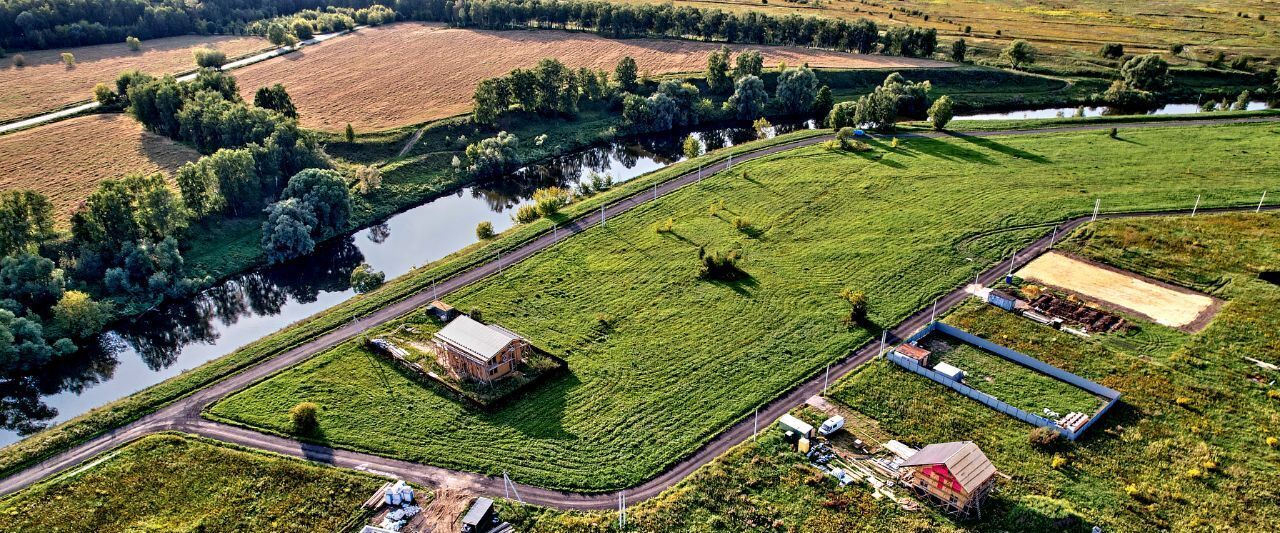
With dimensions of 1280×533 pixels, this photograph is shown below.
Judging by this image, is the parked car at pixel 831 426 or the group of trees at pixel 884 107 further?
the group of trees at pixel 884 107

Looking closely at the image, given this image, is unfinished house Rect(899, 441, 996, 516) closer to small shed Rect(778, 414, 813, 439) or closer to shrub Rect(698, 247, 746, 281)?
small shed Rect(778, 414, 813, 439)

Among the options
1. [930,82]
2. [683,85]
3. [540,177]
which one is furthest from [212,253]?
[930,82]

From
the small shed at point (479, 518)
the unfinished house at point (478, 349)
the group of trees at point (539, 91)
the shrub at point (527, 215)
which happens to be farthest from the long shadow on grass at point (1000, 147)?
the small shed at point (479, 518)

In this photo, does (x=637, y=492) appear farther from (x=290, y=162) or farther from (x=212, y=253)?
(x=290, y=162)

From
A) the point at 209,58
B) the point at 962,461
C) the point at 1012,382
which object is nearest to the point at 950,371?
the point at 1012,382

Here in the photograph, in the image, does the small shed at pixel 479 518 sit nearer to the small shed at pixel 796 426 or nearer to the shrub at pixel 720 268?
the small shed at pixel 796 426

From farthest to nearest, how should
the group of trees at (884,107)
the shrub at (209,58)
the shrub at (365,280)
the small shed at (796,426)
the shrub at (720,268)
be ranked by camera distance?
the shrub at (209,58) → the group of trees at (884,107) → the shrub at (365,280) → the shrub at (720,268) → the small shed at (796,426)

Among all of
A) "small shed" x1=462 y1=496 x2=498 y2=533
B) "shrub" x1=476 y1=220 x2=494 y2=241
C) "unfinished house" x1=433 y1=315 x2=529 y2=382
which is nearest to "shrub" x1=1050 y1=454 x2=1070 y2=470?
"small shed" x1=462 y1=496 x2=498 y2=533
